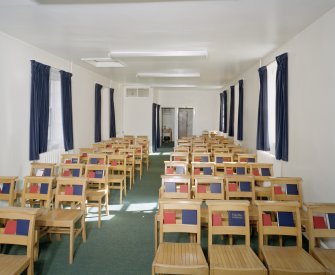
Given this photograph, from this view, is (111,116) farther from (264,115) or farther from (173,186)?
(173,186)

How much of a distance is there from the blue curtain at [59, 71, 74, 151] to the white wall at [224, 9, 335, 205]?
4615 millimetres

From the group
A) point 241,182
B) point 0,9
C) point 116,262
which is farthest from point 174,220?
point 0,9

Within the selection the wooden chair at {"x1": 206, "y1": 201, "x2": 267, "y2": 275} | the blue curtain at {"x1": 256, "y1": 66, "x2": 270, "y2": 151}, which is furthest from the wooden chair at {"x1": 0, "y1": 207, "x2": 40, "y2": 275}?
the blue curtain at {"x1": 256, "y1": 66, "x2": 270, "y2": 151}

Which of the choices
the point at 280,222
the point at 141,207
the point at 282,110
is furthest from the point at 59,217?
the point at 282,110

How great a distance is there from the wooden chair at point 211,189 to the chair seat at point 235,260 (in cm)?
88

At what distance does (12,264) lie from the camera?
2238 mm

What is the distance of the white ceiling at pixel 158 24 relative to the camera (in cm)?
325

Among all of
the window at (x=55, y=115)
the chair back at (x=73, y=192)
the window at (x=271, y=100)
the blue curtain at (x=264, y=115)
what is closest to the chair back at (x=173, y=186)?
the chair back at (x=73, y=192)

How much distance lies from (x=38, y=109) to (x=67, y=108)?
1.30 m

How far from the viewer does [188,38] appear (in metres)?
4.62

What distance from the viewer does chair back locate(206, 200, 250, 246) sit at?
99.0 inches

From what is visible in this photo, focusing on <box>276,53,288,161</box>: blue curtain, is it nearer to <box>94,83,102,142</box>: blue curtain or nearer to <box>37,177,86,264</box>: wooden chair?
<box>37,177,86,264</box>: wooden chair

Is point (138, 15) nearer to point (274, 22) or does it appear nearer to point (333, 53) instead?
point (274, 22)

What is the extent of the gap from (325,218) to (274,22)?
2.59 metres
